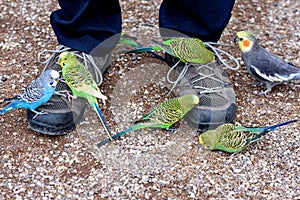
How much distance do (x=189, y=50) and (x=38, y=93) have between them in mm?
981

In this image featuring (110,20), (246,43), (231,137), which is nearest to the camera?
(231,137)

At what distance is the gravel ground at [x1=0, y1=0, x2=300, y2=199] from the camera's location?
8.87 feet

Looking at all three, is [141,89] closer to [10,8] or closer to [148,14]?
[148,14]

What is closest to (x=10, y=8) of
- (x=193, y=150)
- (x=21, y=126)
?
(x=21, y=126)

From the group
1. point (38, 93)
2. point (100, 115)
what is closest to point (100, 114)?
point (100, 115)

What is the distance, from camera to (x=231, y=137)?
9.30 ft

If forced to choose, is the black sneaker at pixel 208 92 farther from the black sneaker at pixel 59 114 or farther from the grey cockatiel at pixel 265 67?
the black sneaker at pixel 59 114

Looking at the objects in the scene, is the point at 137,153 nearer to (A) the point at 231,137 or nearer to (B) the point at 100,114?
(B) the point at 100,114

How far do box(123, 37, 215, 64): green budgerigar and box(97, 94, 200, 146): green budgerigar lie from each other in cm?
32

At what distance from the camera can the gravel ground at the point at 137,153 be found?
2.71 m

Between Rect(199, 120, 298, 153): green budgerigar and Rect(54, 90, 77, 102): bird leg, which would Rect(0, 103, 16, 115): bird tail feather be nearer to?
Rect(54, 90, 77, 102): bird leg

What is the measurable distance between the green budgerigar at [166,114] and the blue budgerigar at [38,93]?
0.42 m

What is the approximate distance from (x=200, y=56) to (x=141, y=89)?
1.48ft

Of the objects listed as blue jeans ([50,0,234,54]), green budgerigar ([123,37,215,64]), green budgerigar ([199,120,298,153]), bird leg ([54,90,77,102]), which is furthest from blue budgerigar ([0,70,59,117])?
green budgerigar ([199,120,298,153])
